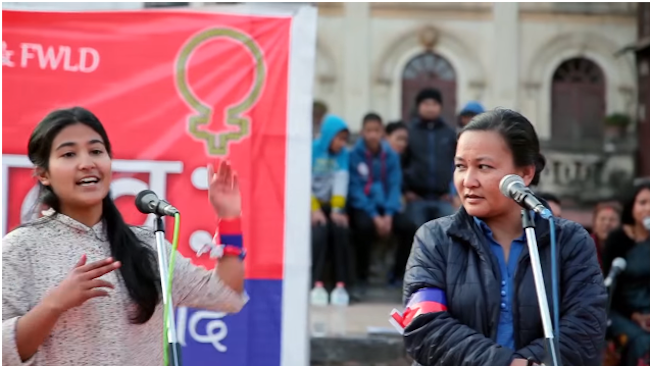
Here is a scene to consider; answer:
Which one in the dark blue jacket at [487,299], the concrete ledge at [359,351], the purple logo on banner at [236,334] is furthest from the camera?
the concrete ledge at [359,351]

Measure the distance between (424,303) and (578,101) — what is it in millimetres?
19329

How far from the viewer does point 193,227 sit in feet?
16.7

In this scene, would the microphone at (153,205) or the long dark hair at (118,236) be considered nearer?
the microphone at (153,205)

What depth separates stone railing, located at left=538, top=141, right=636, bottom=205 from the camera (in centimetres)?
1906

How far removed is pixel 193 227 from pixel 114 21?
1043 mm

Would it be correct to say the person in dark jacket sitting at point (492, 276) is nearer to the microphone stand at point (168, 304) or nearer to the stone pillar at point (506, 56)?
the microphone stand at point (168, 304)

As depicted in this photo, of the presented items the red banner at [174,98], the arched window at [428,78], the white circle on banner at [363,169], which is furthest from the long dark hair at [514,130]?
the arched window at [428,78]

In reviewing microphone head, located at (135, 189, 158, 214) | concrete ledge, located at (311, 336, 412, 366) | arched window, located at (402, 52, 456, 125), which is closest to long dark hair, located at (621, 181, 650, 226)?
concrete ledge, located at (311, 336, 412, 366)

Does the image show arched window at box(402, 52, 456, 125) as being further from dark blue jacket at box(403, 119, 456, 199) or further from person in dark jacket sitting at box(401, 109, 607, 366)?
person in dark jacket sitting at box(401, 109, 607, 366)

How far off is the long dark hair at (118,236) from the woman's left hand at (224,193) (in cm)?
27

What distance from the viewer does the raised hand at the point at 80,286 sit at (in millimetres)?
2994

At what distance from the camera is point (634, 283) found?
6445mm

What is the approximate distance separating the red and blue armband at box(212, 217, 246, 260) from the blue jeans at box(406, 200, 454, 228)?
4832mm

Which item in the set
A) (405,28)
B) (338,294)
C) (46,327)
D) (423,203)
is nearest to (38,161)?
(46,327)
